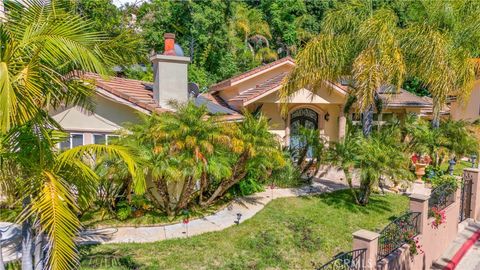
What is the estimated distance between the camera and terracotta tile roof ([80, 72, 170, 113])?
11789mm

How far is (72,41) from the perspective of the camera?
4.66 m

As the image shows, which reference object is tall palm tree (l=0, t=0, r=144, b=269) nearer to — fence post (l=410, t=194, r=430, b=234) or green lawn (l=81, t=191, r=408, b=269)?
green lawn (l=81, t=191, r=408, b=269)

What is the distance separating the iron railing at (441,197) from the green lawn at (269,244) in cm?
157

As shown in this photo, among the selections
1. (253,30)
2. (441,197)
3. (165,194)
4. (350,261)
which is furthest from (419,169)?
(253,30)

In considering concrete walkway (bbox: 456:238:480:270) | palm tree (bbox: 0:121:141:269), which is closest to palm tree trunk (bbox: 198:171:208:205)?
palm tree (bbox: 0:121:141:269)

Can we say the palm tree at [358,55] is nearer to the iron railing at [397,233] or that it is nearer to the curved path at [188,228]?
the iron railing at [397,233]

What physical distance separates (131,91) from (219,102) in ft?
24.3

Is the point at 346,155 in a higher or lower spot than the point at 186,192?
higher

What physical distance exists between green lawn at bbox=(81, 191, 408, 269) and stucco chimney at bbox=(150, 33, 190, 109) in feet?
18.0

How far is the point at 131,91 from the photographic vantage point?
13.6 meters

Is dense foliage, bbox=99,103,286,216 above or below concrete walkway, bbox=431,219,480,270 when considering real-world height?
above

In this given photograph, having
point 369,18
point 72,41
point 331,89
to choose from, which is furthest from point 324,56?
point 72,41

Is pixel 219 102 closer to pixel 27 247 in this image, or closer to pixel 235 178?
pixel 235 178

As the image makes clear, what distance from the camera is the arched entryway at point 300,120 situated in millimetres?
19875
